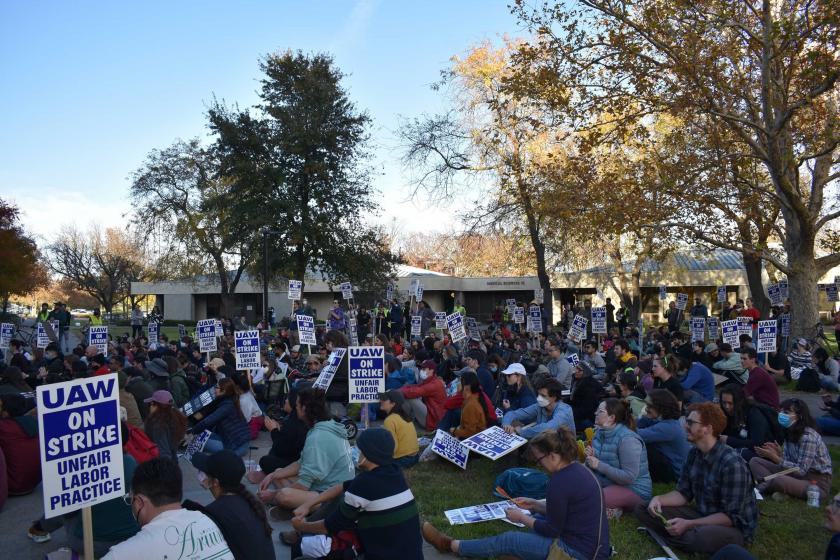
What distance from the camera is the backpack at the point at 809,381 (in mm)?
14078

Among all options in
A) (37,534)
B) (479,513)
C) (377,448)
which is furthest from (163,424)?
(377,448)

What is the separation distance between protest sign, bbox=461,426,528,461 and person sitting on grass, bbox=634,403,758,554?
256cm

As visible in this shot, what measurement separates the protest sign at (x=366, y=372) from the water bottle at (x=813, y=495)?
5.18 m

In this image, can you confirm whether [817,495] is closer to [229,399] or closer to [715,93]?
[229,399]

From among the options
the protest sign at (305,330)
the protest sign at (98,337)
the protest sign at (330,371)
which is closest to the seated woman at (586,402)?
the protest sign at (330,371)

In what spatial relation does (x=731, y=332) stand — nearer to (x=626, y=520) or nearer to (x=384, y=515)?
(x=626, y=520)

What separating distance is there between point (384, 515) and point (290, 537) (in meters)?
2.15

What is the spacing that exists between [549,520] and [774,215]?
20.4m

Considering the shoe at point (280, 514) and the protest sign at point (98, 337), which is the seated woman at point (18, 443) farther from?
the protest sign at point (98, 337)

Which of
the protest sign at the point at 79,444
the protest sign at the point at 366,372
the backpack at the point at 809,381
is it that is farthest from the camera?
the backpack at the point at 809,381

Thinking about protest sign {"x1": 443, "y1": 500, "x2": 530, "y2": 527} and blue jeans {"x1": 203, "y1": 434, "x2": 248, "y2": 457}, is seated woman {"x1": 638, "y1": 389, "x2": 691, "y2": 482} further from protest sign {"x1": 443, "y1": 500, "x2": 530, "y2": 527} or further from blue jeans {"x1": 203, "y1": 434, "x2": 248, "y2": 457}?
blue jeans {"x1": 203, "y1": 434, "x2": 248, "y2": 457}

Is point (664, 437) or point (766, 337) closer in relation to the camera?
point (664, 437)

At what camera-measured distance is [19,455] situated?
7.63 m

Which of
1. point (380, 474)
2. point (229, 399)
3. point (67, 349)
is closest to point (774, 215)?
point (229, 399)
